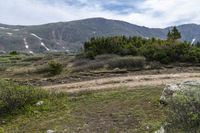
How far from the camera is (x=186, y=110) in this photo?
820cm

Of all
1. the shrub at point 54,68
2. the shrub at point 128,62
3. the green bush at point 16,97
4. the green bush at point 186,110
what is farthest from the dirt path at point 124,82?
the shrub at point 54,68

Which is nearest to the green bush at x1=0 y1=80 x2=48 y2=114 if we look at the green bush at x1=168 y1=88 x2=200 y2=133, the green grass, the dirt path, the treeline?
the green grass

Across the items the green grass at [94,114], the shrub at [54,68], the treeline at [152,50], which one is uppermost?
the treeline at [152,50]

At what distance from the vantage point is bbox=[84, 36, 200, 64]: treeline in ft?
79.8

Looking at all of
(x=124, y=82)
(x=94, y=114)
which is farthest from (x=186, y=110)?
(x=124, y=82)

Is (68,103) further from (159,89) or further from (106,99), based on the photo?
(159,89)

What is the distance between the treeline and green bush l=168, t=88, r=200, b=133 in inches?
622

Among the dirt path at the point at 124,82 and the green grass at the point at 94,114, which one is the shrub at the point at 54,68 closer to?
the dirt path at the point at 124,82

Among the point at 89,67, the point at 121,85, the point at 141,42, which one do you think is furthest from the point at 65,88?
the point at 141,42

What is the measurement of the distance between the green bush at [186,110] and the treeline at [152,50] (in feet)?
51.8

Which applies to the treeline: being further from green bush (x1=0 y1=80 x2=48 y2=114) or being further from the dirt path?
green bush (x1=0 y1=80 x2=48 y2=114)

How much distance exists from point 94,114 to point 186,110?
409cm

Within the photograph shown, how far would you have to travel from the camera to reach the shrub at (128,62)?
2335 centimetres

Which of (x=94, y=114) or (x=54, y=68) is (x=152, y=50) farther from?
(x=94, y=114)
